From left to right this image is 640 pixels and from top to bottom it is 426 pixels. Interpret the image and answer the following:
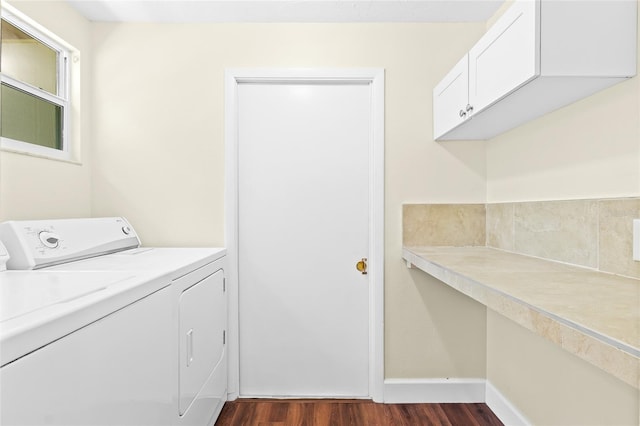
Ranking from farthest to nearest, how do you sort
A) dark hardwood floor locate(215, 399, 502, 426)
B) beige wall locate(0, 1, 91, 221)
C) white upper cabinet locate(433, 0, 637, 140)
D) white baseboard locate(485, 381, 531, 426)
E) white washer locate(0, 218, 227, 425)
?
dark hardwood floor locate(215, 399, 502, 426) < white baseboard locate(485, 381, 531, 426) < beige wall locate(0, 1, 91, 221) < white washer locate(0, 218, 227, 425) < white upper cabinet locate(433, 0, 637, 140)

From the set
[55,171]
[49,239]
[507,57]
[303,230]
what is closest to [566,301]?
[507,57]

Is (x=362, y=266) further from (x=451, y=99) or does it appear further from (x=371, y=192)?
(x=451, y=99)

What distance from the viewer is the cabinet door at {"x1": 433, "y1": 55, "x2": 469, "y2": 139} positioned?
1768 millimetres

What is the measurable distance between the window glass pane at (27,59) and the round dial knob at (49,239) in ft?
2.77

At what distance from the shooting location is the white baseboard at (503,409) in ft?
6.14

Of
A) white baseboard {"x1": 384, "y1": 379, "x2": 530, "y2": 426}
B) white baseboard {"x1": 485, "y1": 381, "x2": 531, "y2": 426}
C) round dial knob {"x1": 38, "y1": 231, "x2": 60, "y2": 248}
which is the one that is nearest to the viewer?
round dial knob {"x1": 38, "y1": 231, "x2": 60, "y2": 248}

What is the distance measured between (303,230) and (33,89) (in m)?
1.64

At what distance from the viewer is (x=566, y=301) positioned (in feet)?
3.00

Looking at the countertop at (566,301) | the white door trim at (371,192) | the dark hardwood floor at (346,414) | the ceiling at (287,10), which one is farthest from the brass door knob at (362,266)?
the ceiling at (287,10)

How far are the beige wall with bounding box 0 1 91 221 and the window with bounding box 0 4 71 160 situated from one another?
0.06m

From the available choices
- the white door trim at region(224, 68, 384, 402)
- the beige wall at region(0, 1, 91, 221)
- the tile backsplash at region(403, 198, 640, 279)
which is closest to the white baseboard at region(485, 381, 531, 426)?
the white door trim at region(224, 68, 384, 402)

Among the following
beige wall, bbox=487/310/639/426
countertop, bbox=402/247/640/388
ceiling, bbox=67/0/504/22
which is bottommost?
beige wall, bbox=487/310/639/426

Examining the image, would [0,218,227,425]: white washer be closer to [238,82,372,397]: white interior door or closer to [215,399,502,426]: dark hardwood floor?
[215,399,502,426]: dark hardwood floor

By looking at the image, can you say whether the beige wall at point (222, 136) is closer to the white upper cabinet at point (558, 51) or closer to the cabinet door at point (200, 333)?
the cabinet door at point (200, 333)
